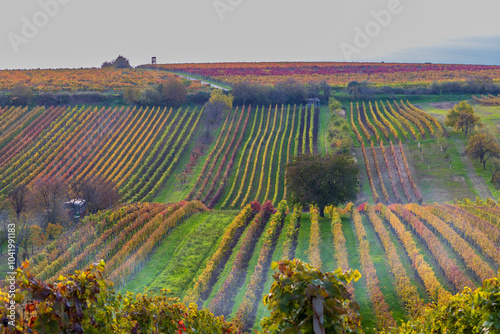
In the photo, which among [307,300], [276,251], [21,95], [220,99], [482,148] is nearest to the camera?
[307,300]

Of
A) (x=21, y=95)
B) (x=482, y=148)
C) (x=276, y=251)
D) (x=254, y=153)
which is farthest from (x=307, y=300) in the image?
(x=21, y=95)

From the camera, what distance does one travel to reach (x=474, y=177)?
4450 centimetres

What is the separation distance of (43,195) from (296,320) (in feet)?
113

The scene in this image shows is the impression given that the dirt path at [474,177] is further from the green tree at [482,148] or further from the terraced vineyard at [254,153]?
the terraced vineyard at [254,153]

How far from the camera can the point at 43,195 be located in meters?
35.8

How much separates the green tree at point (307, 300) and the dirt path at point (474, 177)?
128 feet

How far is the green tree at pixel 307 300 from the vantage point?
17.7 ft

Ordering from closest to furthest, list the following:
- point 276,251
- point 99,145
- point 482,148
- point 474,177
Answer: point 276,251, point 474,177, point 482,148, point 99,145

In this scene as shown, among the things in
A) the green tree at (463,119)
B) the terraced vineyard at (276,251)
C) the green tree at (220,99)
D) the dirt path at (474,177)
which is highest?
the green tree at (220,99)

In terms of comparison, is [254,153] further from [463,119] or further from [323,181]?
[463,119]

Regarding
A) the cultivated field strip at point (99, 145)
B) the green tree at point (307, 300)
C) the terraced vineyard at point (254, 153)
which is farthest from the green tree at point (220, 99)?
the green tree at point (307, 300)

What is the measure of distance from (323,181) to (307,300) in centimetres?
3009

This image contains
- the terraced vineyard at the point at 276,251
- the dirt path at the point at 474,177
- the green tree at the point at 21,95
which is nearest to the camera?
the terraced vineyard at the point at 276,251

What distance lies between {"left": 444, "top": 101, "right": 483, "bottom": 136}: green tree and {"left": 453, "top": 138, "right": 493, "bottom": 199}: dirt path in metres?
3.92
